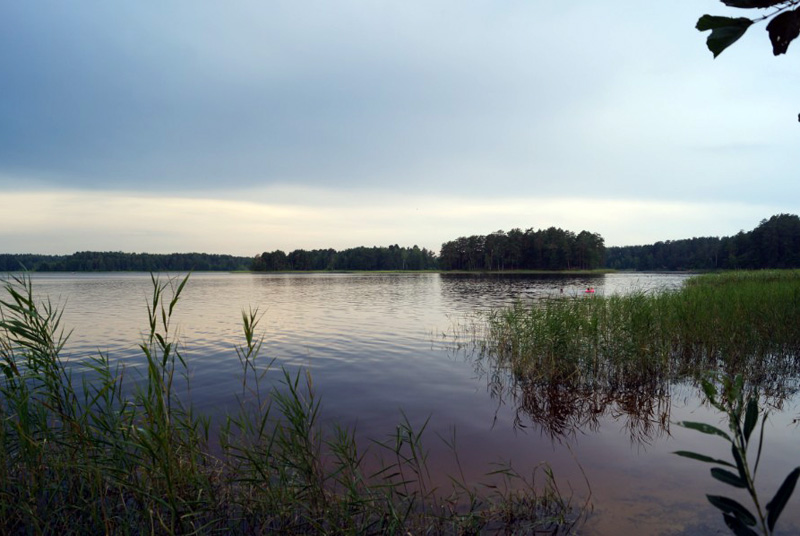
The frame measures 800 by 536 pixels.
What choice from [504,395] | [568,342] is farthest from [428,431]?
[568,342]

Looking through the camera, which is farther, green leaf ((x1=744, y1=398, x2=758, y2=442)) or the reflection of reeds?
the reflection of reeds

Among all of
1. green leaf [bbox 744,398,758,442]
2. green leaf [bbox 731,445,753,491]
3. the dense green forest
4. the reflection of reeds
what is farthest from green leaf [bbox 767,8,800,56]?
the dense green forest

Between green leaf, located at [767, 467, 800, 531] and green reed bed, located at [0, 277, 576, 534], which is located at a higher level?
green leaf, located at [767, 467, 800, 531]

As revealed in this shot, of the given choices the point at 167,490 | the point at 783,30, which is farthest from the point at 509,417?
the point at 783,30

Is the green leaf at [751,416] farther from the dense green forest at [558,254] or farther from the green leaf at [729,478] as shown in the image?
the dense green forest at [558,254]

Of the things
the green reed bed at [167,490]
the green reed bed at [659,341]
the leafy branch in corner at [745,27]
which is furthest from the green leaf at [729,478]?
the green reed bed at [659,341]

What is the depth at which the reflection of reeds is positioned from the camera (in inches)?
436

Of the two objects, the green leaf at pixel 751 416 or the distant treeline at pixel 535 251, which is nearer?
the green leaf at pixel 751 416

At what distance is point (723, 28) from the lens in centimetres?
207

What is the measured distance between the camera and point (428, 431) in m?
9.83

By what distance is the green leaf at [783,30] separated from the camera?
79.8 inches

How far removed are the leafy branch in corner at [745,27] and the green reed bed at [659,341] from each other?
11.2 metres

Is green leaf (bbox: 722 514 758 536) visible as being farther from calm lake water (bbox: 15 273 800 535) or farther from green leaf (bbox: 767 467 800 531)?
calm lake water (bbox: 15 273 800 535)

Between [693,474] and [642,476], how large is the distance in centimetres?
91
